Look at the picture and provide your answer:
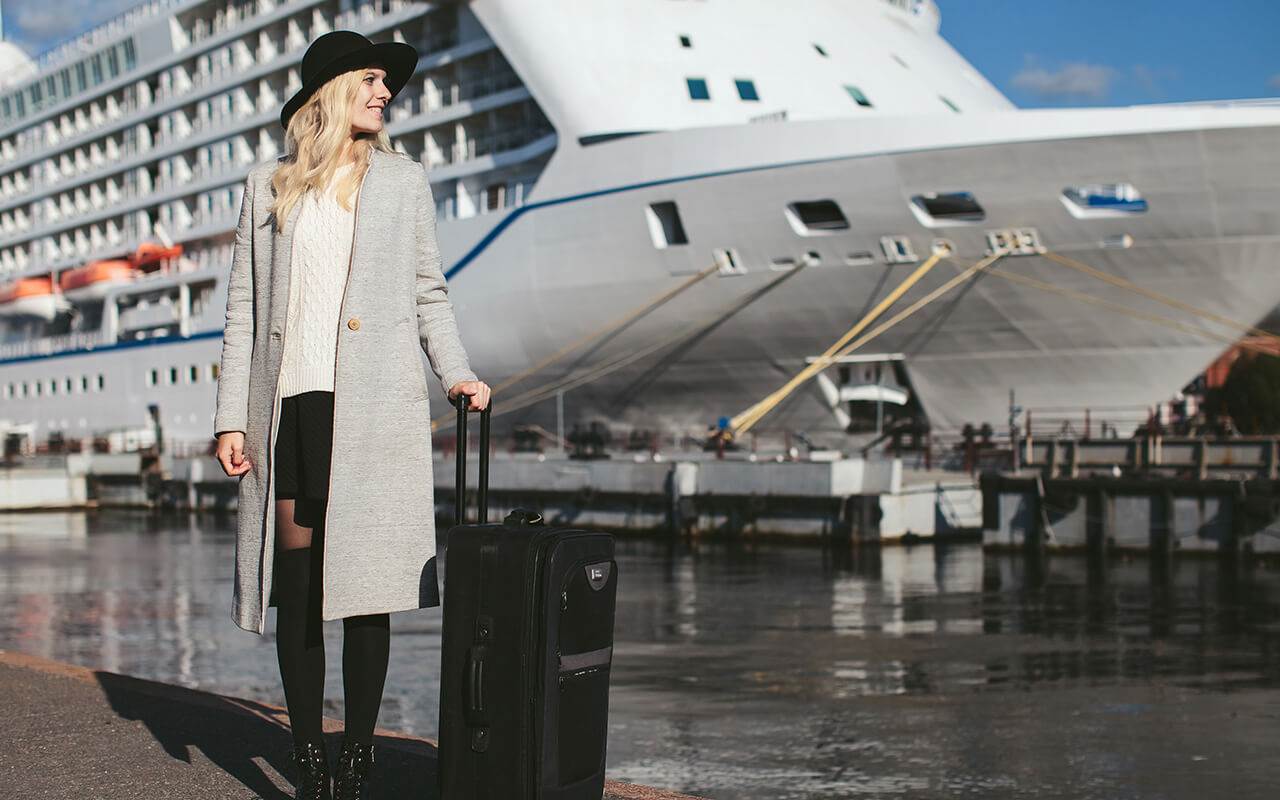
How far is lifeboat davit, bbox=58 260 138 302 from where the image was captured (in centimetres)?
3272

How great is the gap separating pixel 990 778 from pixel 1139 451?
1279 centimetres

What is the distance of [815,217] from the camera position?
18172 millimetres

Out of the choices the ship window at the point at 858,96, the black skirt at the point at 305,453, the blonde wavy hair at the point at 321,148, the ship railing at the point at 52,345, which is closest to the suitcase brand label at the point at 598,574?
the black skirt at the point at 305,453

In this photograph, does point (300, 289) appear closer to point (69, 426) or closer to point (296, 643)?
point (296, 643)

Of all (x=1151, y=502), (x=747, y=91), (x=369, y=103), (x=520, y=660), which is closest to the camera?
(x=520, y=660)

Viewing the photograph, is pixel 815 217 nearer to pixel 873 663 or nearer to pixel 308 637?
pixel 873 663

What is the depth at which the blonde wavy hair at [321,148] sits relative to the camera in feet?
10.2

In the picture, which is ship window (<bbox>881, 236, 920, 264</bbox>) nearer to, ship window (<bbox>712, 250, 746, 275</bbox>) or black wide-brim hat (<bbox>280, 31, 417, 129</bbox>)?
ship window (<bbox>712, 250, 746, 275</bbox>)

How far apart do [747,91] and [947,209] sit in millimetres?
3403

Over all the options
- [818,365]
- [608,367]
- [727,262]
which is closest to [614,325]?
[608,367]

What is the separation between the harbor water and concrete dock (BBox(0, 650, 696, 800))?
1.73 metres

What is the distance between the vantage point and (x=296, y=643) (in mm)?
3033

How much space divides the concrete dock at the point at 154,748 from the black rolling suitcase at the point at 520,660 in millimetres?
528

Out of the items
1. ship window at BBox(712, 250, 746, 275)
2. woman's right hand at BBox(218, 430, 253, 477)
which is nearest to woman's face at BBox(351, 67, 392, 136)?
woman's right hand at BBox(218, 430, 253, 477)
